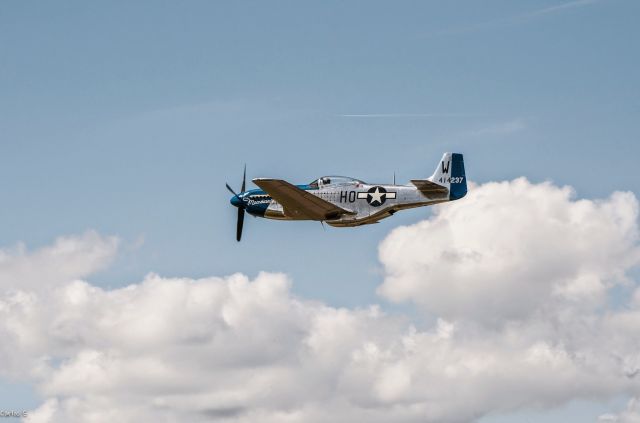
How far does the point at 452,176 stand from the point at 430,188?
207 cm

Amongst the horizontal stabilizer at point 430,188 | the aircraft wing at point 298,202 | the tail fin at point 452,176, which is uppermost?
the tail fin at point 452,176

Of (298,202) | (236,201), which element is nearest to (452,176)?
(298,202)

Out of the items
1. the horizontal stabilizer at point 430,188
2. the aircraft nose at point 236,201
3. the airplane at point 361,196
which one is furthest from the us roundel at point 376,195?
the aircraft nose at point 236,201

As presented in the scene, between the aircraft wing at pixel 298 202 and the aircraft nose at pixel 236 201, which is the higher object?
the aircraft nose at pixel 236 201

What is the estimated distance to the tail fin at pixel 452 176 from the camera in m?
77.4

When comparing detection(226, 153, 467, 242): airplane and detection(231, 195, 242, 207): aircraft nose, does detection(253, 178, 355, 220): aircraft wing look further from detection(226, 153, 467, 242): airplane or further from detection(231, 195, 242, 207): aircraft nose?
detection(231, 195, 242, 207): aircraft nose

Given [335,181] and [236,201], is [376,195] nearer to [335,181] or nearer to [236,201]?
[335,181]

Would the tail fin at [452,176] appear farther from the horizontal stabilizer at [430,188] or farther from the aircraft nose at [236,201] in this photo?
the aircraft nose at [236,201]

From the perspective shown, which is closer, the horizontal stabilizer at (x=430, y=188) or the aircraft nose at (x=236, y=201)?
the horizontal stabilizer at (x=430, y=188)

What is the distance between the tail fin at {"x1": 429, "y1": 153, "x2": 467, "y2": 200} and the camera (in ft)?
254

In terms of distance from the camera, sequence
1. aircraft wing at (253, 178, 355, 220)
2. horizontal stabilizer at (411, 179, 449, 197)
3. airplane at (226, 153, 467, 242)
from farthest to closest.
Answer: airplane at (226, 153, 467, 242) → horizontal stabilizer at (411, 179, 449, 197) → aircraft wing at (253, 178, 355, 220)

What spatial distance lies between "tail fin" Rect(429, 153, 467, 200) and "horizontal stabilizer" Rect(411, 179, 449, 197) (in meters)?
0.56

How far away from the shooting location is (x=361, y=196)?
255ft

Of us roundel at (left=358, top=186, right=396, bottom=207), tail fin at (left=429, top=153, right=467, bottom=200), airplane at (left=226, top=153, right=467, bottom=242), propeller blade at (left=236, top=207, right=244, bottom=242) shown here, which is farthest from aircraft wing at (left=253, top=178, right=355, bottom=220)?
tail fin at (left=429, top=153, right=467, bottom=200)
